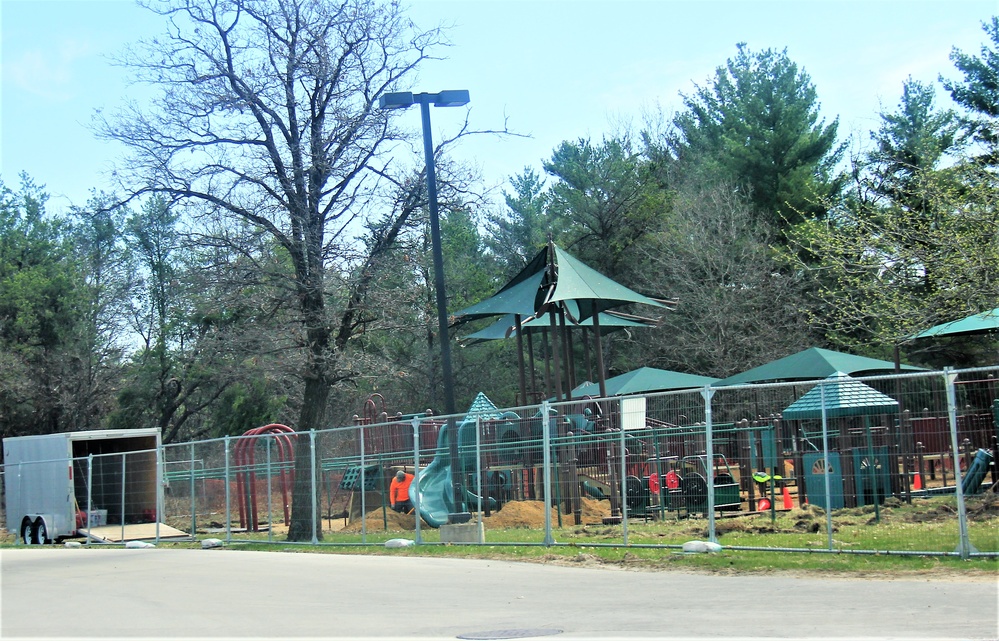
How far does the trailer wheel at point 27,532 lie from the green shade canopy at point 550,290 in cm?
1286

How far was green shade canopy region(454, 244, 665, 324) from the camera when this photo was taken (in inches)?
808

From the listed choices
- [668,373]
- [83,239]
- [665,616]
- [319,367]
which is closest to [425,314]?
[319,367]

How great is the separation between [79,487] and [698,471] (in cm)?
1587

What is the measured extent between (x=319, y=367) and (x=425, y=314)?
17.4 feet

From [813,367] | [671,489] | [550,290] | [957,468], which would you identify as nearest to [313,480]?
[550,290]

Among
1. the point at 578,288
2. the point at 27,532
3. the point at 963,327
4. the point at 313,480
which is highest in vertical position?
the point at 578,288

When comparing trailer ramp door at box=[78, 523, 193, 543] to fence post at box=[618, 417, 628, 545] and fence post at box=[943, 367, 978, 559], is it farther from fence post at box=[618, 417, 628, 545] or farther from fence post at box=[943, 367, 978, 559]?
fence post at box=[943, 367, 978, 559]

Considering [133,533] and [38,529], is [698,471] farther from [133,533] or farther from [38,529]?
[38,529]

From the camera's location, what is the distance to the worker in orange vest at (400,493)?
18969mm

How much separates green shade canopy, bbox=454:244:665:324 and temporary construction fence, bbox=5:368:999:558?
3634mm

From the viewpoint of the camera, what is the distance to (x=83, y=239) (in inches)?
1997

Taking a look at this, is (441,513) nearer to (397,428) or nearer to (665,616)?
(397,428)

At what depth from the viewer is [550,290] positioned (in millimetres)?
20953

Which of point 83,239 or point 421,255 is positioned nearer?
point 421,255
